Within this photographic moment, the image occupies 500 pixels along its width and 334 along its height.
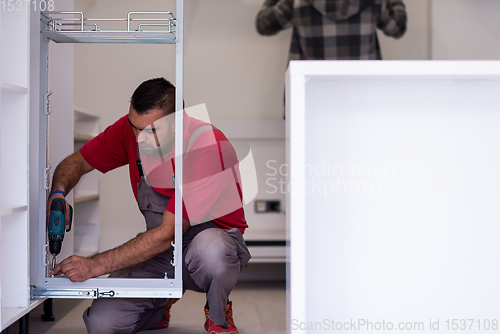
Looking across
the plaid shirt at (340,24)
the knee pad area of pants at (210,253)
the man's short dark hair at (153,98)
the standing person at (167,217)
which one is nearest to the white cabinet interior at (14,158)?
the standing person at (167,217)

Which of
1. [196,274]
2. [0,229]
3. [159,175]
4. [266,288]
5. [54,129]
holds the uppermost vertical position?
[54,129]

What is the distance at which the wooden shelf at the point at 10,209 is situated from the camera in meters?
1.10

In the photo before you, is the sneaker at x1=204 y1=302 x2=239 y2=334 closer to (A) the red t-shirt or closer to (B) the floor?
(B) the floor

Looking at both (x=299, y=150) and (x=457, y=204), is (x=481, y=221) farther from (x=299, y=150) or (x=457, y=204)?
(x=299, y=150)

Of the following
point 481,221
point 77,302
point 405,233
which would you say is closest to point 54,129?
point 77,302

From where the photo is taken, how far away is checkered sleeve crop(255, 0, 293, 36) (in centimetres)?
241

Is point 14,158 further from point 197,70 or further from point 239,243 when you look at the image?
point 197,70

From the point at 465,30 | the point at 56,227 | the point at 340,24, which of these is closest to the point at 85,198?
the point at 56,227

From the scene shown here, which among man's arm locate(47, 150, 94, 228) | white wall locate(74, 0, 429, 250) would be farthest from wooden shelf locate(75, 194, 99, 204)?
man's arm locate(47, 150, 94, 228)

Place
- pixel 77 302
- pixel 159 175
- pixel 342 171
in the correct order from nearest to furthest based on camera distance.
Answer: pixel 342 171 < pixel 159 175 < pixel 77 302

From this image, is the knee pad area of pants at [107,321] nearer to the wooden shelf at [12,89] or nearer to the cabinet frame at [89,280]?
the cabinet frame at [89,280]

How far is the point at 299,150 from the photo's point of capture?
914 millimetres

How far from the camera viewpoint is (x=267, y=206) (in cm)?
278

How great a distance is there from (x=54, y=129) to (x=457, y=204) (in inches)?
62.7
